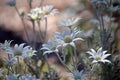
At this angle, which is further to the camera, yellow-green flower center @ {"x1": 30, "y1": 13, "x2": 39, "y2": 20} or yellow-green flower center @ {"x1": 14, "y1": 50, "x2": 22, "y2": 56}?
yellow-green flower center @ {"x1": 30, "y1": 13, "x2": 39, "y2": 20}

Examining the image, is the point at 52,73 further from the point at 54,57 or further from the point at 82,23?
the point at 82,23

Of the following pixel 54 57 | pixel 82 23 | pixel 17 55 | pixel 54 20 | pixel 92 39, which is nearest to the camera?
pixel 17 55

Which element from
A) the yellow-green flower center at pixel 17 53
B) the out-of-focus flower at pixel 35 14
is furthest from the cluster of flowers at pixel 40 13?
the yellow-green flower center at pixel 17 53

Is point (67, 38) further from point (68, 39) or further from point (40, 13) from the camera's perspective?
point (40, 13)

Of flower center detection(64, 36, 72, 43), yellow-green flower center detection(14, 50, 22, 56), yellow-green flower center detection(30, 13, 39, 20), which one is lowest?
yellow-green flower center detection(14, 50, 22, 56)

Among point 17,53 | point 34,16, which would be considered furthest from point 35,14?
point 17,53

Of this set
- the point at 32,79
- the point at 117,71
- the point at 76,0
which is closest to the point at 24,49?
the point at 32,79

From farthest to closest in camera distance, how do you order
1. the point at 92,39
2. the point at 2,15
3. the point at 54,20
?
the point at 2,15
the point at 54,20
the point at 92,39

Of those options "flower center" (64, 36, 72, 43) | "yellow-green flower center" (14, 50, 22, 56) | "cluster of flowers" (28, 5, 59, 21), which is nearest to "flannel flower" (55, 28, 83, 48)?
"flower center" (64, 36, 72, 43)

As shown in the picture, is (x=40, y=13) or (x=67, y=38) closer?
(x=67, y=38)

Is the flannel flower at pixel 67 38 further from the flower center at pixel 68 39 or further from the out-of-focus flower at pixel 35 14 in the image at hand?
the out-of-focus flower at pixel 35 14

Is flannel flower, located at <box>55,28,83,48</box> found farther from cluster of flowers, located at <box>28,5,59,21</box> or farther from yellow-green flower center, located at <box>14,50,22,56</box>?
cluster of flowers, located at <box>28,5,59,21</box>
